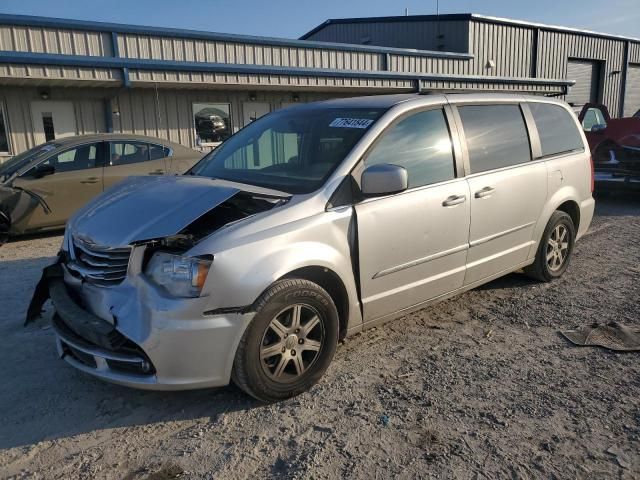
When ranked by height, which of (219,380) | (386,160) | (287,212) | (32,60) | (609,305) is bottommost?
(609,305)

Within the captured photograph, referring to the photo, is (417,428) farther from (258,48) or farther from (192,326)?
(258,48)

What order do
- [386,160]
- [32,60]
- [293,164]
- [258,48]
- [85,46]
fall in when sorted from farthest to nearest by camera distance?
[258,48] → [85,46] → [32,60] → [293,164] → [386,160]

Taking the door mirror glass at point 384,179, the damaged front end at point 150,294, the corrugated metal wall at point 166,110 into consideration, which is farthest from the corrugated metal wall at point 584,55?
the damaged front end at point 150,294

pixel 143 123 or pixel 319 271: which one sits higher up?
pixel 143 123

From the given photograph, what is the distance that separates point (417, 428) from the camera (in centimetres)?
289

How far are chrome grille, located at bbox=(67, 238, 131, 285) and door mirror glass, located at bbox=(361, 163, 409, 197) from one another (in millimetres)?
1507

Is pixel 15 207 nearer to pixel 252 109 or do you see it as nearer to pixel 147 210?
pixel 147 210

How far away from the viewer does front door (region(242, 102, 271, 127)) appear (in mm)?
15124

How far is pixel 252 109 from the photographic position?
15273 mm

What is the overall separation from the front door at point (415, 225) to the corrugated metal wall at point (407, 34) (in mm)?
20375

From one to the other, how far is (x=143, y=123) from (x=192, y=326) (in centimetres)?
1173

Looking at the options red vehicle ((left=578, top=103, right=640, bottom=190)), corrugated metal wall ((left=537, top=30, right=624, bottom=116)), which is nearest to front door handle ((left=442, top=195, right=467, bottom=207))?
red vehicle ((left=578, top=103, right=640, bottom=190))

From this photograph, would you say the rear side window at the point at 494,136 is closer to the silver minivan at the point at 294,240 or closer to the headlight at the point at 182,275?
the silver minivan at the point at 294,240

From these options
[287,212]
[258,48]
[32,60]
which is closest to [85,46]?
[32,60]
